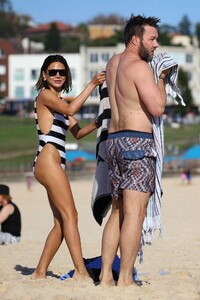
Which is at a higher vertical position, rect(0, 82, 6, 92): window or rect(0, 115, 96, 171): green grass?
rect(0, 115, 96, 171): green grass

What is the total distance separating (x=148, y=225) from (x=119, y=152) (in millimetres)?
667

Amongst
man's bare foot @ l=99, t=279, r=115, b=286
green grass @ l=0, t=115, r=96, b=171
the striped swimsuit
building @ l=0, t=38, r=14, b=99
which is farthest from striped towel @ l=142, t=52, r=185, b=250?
building @ l=0, t=38, r=14, b=99

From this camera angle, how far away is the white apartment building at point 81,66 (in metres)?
113

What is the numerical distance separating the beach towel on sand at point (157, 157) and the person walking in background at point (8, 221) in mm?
5249

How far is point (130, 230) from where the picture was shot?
6980 mm

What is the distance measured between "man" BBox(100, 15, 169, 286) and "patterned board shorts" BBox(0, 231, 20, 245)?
19.0ft

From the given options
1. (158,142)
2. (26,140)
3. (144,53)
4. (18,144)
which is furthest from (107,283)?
(26,140)

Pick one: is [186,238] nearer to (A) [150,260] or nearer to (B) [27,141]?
(A) [150,260]

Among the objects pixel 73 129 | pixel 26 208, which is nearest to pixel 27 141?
pixel 26 208

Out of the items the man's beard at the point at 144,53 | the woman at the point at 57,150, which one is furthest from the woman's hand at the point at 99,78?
the man's beard at the point at 144,53

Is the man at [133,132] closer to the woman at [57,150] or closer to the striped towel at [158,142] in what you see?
the striped towel at [158,142]

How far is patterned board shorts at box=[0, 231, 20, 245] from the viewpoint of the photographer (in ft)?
42.0

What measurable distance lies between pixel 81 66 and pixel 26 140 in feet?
140

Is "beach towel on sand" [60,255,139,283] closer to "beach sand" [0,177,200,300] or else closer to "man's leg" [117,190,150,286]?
"beach sand" [0,177,200,300]
